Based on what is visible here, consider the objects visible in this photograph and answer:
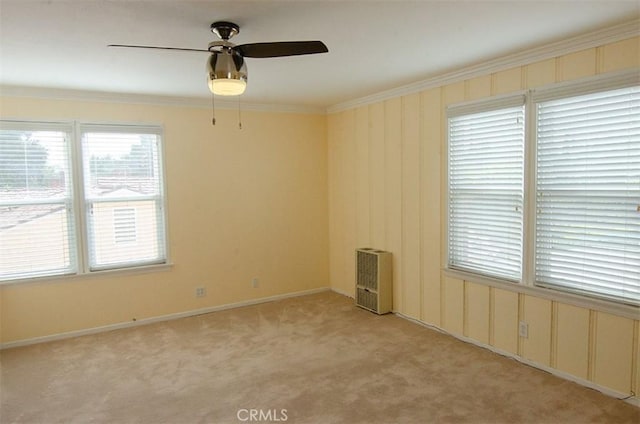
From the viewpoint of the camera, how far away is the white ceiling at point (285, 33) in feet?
7.34

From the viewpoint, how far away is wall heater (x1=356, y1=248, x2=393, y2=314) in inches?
182

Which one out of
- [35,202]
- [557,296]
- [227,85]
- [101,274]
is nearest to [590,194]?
[557,296]

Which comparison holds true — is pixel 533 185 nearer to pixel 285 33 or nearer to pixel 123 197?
pixel 285 33

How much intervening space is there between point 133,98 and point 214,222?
159 cm

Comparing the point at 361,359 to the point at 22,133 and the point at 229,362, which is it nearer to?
the point at 229,362

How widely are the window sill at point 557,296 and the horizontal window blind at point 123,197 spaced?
10.4ft

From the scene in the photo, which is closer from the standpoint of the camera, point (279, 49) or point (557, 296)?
point (279, 49)

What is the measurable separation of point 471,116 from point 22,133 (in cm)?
413

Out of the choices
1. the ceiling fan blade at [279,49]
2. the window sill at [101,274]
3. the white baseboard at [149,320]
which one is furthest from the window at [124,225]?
the ceiling fan blade at [279,49]

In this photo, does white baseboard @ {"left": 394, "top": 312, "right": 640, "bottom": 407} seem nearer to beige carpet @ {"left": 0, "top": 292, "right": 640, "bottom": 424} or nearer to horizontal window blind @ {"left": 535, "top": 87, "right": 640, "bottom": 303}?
beige carpet @ {"left": 0, "top": 292, "right": 640, "bottom": 424}

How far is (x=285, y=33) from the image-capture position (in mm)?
2619

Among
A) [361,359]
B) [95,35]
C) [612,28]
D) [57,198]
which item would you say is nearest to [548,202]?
[612,28]

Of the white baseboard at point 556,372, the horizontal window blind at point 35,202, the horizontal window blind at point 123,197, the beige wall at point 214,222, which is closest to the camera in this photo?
the white baseboard at point 556,372

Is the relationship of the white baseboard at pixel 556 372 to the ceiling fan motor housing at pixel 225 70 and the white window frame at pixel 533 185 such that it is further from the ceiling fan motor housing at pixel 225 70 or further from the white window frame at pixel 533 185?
the ceiling fan motor housing at pixel 225 70
